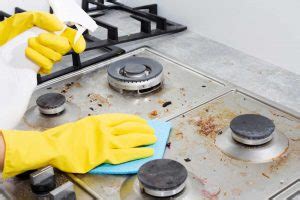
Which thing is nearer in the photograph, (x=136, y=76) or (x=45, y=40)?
(x=45, y=40)

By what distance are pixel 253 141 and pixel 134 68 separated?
15.0 inches

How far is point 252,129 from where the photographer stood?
874 millimetres

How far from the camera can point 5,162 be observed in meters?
0.79

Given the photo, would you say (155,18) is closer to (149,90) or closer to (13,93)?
(149,90)

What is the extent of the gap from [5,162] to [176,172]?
31 cm

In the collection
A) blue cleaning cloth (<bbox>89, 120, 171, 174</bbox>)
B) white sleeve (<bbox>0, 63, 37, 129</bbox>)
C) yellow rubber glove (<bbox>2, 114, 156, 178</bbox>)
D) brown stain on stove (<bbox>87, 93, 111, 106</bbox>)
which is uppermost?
white sleeve (<bbox>0, 63, 37, 129</bbox>)

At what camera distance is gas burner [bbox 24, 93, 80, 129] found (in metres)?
0.99

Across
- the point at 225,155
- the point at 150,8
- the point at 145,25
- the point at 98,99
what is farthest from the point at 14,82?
the point at 150,8

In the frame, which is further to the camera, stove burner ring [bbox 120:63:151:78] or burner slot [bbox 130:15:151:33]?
burner slot [bbox 130:15:151:33]

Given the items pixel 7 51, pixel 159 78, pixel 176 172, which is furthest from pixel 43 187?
pixel 159 78

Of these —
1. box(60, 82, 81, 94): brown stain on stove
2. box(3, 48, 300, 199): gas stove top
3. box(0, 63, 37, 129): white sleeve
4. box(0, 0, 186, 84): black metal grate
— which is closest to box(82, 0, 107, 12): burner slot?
box(0, 0, 186, 84): black metal grate

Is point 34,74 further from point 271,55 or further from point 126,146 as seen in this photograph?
point 271,55

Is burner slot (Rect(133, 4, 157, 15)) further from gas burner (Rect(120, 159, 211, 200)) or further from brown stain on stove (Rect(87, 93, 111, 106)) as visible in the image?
gas burner (Rect(120, 159, 211, 200))

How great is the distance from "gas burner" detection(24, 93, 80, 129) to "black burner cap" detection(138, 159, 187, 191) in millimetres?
290
